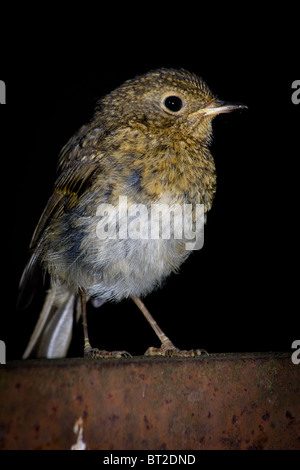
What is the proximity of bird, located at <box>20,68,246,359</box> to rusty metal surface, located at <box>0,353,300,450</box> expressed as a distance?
2.51 feet

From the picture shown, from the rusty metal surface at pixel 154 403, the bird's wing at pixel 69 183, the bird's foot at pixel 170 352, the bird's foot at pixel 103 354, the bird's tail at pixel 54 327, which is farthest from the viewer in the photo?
the bird's tail at pixel 54 327

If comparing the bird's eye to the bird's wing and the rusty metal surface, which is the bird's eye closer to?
the bird's wing

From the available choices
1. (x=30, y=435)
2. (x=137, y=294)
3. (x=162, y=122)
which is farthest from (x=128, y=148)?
(x=30, y=435)

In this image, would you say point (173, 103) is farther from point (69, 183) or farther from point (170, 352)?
point (170, 352)

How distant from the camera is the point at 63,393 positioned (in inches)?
76.6

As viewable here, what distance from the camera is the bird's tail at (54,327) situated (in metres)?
4.01

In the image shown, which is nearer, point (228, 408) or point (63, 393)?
point (63, 393)

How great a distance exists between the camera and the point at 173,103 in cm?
340

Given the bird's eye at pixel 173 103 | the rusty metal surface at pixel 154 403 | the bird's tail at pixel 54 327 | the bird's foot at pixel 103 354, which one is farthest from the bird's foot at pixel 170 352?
the bird's eye at pixel 173 103

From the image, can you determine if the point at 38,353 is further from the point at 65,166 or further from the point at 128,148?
the point at 128,148

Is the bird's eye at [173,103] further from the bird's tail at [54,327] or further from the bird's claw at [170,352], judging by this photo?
the bird's tail at [54,327]

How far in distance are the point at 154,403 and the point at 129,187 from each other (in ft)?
4.32

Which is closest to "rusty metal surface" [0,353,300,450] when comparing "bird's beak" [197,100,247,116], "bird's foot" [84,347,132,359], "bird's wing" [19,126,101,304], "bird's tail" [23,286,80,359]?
"bird's foot" [84,347,132,359]

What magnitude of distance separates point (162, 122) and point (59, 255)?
1.04 meters
